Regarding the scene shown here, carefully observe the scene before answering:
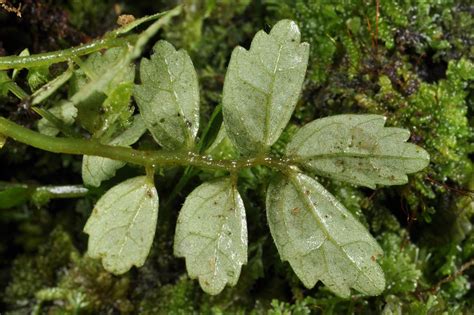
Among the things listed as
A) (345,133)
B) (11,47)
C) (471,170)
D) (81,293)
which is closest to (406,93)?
(471,170)

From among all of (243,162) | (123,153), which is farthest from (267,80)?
(123,153)

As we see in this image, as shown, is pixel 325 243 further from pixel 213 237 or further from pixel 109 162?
pixel 109 162

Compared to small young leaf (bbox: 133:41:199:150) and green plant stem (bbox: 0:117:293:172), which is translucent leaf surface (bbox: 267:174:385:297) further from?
small young leaf (bbox: 133:41:199:150)

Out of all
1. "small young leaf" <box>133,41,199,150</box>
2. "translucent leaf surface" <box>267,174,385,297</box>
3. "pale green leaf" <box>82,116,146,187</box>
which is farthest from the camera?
"pale green leaf" <box>82,116,146,187</box>

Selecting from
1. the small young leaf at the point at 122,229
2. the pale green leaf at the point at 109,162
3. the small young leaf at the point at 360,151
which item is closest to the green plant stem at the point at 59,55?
the pale green leaf at the point at 109,162

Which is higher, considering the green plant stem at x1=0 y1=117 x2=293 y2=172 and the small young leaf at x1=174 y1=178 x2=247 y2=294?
the green plant stem at x1=0 y1=117 x2=293 y2=172

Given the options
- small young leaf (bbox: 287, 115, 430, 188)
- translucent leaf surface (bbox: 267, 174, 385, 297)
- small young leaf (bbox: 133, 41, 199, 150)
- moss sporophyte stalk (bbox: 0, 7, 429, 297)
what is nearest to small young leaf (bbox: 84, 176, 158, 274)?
moss sporophyte stalk (bbox: 0, 7, 429, 297)

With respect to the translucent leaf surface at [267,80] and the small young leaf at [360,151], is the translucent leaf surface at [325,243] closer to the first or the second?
the small young leaf at [360,151]
